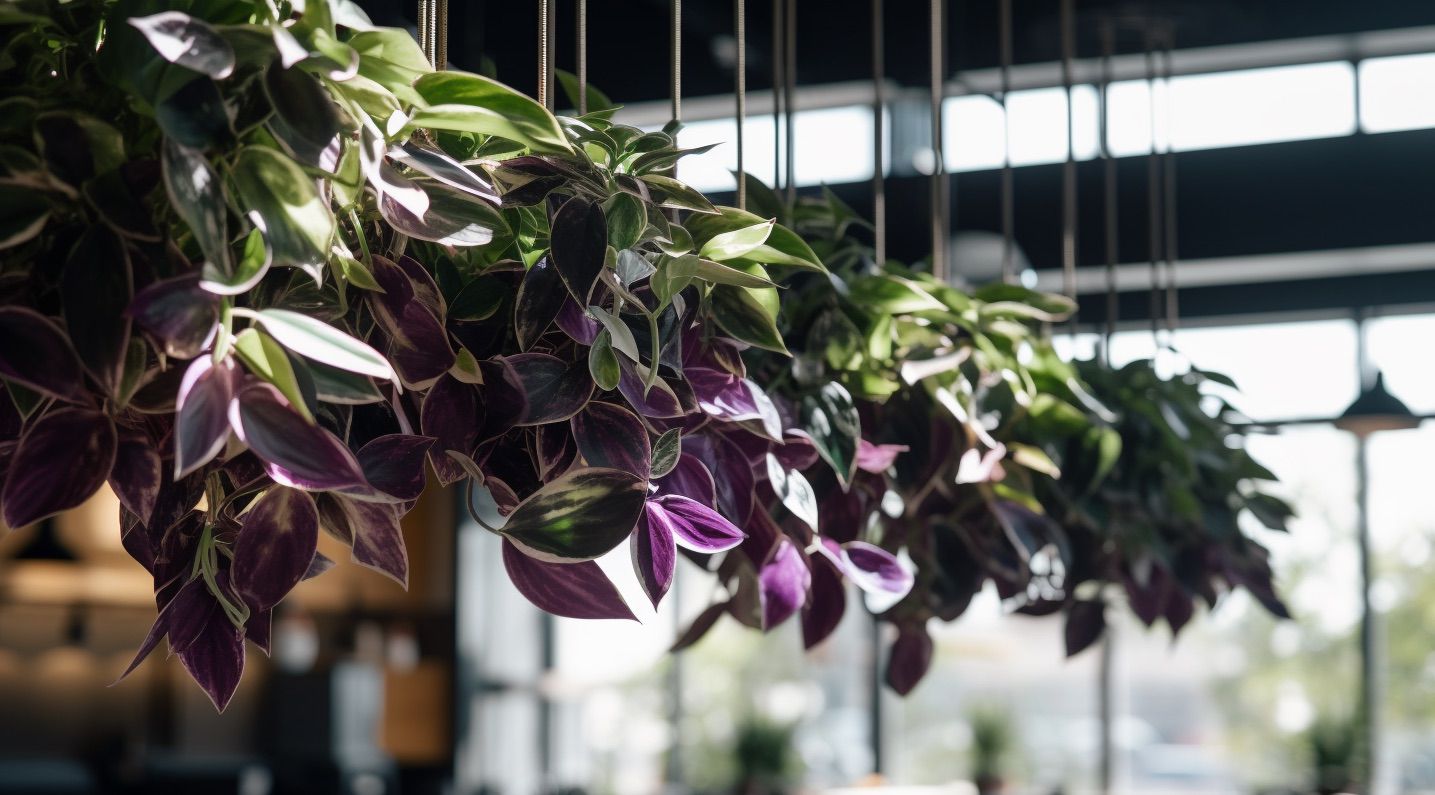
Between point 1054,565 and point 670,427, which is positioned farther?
point 1054,565

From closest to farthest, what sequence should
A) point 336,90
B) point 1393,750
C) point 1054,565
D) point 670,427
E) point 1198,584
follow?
point 336,90
point 670,427
point 1054,565
point 1198,584
point 1393,750

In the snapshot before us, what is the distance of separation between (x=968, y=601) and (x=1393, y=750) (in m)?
7.87

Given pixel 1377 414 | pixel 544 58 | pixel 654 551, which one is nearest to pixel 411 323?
pixel 654 551

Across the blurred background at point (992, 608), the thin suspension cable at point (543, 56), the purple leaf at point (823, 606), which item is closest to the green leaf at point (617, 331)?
the thin suspension cable at point (543, 56)

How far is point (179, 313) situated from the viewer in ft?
1.72

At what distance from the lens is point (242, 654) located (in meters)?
0.67

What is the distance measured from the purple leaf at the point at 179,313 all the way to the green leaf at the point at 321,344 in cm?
2

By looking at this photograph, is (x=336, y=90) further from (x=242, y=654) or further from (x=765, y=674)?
(x=765, y=674)

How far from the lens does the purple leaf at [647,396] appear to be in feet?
2.26

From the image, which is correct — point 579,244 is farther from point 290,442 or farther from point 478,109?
point 290,442

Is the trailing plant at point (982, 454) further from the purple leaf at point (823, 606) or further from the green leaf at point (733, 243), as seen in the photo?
the green leaf at point (733, 243)

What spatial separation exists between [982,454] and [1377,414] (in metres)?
4.98

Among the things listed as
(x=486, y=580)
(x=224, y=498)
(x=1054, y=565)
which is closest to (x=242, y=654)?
(x=224, y=498)

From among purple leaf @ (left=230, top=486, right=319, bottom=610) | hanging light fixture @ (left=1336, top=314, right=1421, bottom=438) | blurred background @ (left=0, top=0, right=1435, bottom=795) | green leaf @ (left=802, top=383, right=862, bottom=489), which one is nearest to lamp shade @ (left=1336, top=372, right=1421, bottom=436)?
hanging light fixture @ (left=1336, top=314, right=1421, bottom=438)
